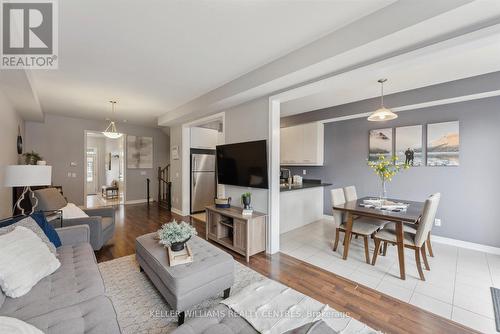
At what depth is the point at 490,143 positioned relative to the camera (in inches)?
125

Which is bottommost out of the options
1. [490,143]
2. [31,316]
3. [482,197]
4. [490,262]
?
[490,262]

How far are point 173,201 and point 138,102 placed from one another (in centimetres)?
283

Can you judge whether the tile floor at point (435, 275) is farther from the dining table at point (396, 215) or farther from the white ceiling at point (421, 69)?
the white ceiling at point (421, 69)

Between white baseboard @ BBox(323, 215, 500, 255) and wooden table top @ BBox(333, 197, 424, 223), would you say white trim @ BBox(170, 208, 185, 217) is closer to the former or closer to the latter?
wooden table top @ BBox(333, 197, 424, 223)

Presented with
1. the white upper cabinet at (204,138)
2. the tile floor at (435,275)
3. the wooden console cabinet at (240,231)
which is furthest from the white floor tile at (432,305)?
the white upper cabinet at (204,138)

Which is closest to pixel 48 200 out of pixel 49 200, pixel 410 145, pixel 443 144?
pixel 49 200

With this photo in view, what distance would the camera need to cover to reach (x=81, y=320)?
1203 mm

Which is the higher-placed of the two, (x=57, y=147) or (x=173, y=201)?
(x=57, y=147)

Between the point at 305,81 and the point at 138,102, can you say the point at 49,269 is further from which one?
the point at 138,102

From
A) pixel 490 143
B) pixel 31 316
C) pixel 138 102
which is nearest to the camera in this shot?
pixel 31 316

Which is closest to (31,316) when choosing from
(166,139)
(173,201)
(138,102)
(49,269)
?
(49,269)

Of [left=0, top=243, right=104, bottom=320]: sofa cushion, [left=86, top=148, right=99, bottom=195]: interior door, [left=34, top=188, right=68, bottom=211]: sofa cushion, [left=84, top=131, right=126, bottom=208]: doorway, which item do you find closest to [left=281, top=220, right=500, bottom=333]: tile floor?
[left=0, top=243, right=104, bottom=320]: sofa cushion

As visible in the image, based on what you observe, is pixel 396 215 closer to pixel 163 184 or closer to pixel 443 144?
pixel 443 144

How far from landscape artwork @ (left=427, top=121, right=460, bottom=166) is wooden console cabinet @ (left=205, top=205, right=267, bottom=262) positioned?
3.17 m
